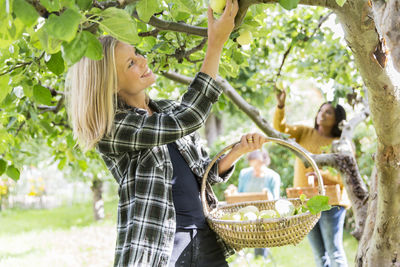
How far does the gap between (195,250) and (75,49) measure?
35.9 inches

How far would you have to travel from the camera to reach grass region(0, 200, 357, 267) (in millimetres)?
5715

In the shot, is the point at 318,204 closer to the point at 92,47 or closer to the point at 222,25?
the point at 222,25

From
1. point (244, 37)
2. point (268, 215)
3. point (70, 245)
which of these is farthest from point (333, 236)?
point (70, 245)

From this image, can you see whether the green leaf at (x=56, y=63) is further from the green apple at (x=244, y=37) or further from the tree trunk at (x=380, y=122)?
the tree trunk at (x=380, y=122)

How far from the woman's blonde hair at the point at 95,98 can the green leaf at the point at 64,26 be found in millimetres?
623

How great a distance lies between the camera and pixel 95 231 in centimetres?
868

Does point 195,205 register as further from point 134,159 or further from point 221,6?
point 221,6

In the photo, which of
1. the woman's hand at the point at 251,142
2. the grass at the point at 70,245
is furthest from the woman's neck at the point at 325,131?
the woman's hand at the point at 251,142

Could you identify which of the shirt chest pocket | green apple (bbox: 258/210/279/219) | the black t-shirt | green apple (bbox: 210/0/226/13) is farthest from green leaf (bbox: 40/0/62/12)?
green apple (bbox: 258/210/279/219)

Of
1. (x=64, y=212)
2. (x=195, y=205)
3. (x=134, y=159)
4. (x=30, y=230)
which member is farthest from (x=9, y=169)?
(x=64, y=212)

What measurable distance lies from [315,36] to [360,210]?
124cm

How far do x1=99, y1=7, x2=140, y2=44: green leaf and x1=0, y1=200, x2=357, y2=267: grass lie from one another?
3351mm

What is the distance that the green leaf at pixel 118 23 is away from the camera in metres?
0.99

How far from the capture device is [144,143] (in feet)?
4.83
